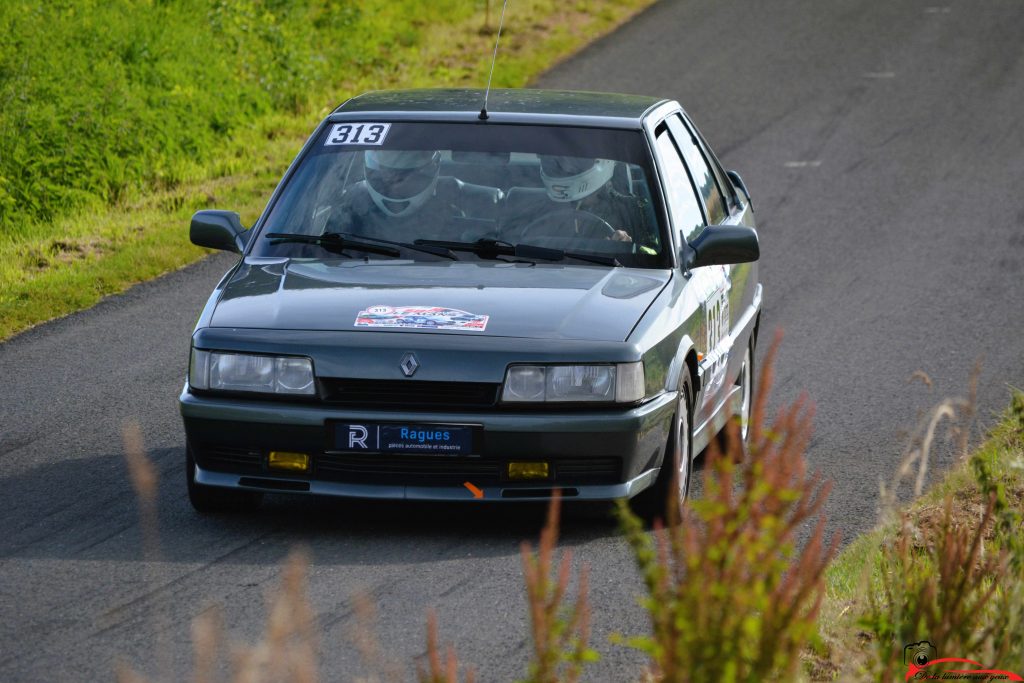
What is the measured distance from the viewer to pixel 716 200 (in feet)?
26.8

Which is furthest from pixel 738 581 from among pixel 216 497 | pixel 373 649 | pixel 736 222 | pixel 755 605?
pixel 736 222

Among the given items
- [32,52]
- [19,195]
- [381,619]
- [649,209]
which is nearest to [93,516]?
[381,619]

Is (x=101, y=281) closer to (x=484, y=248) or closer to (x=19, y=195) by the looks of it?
(x=19, y=195)

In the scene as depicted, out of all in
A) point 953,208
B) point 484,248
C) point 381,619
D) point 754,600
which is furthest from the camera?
point 953,208

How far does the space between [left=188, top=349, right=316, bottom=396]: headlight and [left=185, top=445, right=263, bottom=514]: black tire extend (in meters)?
0.32

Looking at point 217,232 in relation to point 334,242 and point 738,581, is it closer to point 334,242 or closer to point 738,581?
point 334,242

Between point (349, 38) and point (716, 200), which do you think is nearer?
point (716, 200)

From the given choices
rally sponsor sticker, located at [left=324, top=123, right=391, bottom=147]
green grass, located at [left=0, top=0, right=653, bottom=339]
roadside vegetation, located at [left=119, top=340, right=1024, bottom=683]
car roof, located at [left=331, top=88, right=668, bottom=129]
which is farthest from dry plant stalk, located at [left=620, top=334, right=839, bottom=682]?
green grass, located at [left=0, top=0, right=653, bottom=339]

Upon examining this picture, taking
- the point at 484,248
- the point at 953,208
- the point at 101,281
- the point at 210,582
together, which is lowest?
the point at 953,208

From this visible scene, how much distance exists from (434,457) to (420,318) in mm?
486

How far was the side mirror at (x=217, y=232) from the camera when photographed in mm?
6996

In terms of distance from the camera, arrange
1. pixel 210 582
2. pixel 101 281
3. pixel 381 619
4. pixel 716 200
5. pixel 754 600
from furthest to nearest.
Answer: pixel 101 281
pixel 716 200
pixel 210 582
pixel 381 619
pixel 754 600

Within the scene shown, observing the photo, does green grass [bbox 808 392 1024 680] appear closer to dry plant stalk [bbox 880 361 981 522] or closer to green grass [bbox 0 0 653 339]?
dry plant stalk [bbox 880 361 981 522]

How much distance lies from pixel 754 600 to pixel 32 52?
527 inches
